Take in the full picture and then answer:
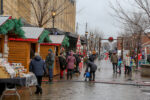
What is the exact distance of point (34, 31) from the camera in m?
15.0

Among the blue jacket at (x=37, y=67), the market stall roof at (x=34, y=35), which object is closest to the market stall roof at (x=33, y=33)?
the market stall roof at (x=34, y=35)

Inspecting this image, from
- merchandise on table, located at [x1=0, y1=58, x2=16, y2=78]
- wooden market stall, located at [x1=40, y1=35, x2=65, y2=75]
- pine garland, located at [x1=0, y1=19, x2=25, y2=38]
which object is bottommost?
merchandise on table, located at [x1=0, y1=58, x2=16, y2=78]

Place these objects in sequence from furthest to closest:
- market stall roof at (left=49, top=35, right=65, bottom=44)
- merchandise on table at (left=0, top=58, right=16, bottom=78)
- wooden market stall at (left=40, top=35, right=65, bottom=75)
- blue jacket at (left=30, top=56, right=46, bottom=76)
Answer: market stall roof at (left=49, top=35, right=65, bottom=44)
wooden market stall at (left=40, top=35, right=65, bottom=75)
blue jacket at (left=30, top=56, right=46, bottom=76)
merchandise on table at (left=0, top=58, right=16, bottom=78)

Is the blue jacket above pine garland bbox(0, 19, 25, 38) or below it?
below

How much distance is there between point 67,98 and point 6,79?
2442mm

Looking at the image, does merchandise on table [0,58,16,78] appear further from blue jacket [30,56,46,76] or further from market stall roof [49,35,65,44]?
market stall roof [49,35,65,44]

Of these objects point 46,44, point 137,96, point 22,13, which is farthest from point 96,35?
point 137,96

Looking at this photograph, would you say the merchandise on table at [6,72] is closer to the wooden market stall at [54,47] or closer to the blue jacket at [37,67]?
the blue jacket at [37,67]

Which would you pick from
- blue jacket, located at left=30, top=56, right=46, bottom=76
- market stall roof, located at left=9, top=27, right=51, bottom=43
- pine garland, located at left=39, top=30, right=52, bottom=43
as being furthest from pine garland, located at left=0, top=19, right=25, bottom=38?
pine garland, located at left=39, top=30, right=52, bottom=43

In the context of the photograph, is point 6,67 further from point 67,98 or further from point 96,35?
point 96,35

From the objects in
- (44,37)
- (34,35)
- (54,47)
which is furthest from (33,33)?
(54,47)

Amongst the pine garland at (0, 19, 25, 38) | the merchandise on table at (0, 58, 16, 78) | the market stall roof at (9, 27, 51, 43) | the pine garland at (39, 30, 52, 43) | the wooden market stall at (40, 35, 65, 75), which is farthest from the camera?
the wooden market stall at (40, 35, 65, 75)

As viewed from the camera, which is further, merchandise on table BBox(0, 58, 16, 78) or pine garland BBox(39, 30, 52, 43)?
pine garland BBox(39, 30, 52, 43)

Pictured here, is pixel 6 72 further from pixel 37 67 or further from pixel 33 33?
pixel 33 33
